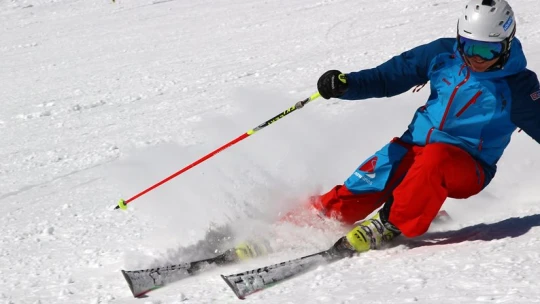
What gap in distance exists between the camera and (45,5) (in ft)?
57.9

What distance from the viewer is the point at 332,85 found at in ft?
13.9

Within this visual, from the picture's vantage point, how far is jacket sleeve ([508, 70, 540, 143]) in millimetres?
3924

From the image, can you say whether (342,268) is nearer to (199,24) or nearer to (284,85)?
(284,85)

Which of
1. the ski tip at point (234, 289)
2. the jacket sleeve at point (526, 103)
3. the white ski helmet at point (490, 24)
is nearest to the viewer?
the ski tip at point (234, 289)

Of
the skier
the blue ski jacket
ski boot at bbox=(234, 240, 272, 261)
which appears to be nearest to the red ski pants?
the skier

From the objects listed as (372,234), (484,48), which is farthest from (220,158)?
(484,48)

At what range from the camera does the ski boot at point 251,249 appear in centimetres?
425

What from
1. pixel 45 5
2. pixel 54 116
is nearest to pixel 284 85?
pixel 54 116

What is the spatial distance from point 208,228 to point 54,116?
469cm

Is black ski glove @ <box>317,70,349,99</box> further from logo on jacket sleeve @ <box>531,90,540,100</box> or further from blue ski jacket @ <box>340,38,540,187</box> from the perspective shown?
logo on jacket sleeve @ <box>531,90,540,100</box>

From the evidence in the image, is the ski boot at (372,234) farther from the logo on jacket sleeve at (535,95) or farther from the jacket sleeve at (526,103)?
the logo on jacket sleeve at (535,95)

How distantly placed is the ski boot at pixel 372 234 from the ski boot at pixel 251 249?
532 millimetres

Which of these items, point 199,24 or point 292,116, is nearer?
point 292,116

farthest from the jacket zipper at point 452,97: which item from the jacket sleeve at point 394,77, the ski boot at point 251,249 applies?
the ski boot at point 251,249
